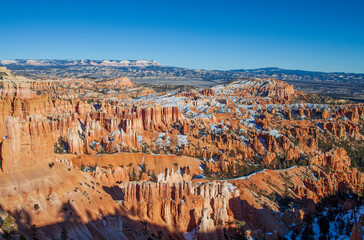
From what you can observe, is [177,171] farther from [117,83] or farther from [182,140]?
[117,83]

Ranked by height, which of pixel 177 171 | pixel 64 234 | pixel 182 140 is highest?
pixel 64 234

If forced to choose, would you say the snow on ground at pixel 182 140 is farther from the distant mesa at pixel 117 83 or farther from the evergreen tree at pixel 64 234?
the distant mesa at pixel 117 83

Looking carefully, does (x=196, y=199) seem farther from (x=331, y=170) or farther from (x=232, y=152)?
(x=331, y=170)

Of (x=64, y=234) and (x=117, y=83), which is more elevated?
(x=117, y=83)

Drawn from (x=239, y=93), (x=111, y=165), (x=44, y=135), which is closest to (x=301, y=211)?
(x=111, y=165)

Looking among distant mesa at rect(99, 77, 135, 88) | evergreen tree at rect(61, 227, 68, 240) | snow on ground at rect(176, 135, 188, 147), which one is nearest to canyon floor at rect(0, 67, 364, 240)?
evergreen tree at rect(61, 227, 68, 240)

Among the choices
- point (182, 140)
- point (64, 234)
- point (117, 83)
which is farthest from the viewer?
point (117, 83)

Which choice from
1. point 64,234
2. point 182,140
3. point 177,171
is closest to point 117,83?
point 182,140

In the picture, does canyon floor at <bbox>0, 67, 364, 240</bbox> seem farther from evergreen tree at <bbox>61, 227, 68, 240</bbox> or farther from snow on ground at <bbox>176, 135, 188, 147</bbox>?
snow on ground at <bbox>176, 135, 188, 147</bbox>

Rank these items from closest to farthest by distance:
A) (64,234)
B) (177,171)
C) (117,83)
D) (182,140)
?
(64,234) → (177,171) → (182,140) → (117,83)
